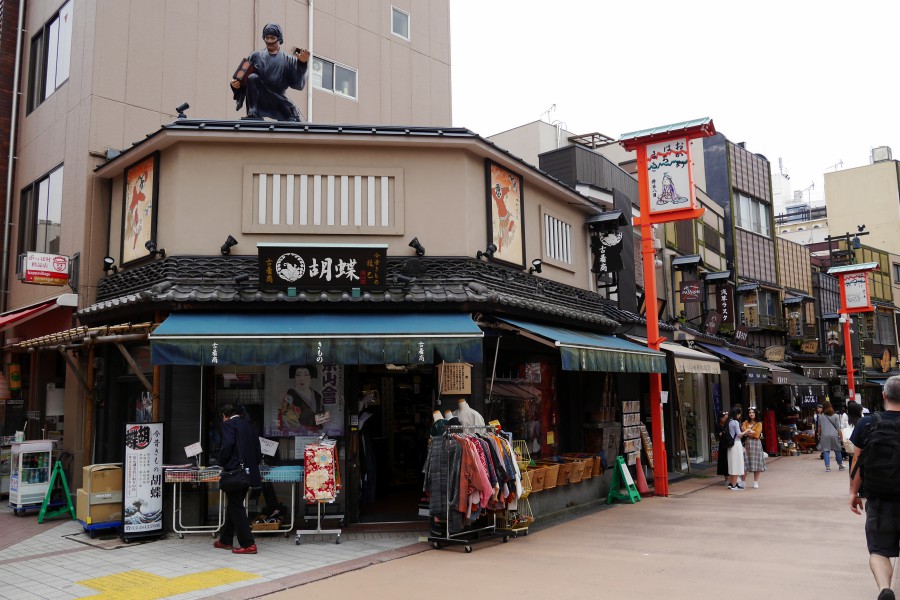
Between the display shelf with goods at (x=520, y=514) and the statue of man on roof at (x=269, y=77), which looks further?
the statue of man on roof at (x=269, y=77)

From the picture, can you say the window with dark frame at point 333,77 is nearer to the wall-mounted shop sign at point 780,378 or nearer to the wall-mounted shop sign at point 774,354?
the wall-mounted shop sign at point 780,378

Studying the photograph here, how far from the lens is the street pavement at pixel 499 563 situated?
7.65 meters

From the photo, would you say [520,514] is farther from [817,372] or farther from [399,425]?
[817,372]

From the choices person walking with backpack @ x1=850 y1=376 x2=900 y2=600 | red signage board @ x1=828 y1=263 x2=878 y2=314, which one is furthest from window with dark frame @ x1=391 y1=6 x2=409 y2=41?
red signage board @ x1=828 y1=263 x2=878 y2=314

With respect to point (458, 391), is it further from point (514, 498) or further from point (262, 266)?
point (262, 266)

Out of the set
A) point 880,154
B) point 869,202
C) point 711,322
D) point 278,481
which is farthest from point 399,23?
point 880,154

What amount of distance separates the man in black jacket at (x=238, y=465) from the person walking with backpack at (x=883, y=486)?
281 inches

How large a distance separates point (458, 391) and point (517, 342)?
2415 millimetres

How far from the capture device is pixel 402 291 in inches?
440

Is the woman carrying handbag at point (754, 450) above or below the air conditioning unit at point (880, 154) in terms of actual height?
below

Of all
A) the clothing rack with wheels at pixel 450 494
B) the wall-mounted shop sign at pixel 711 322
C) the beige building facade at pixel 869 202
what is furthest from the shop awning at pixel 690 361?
the beige building facade at pixel 869 202

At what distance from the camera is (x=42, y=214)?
601 inches

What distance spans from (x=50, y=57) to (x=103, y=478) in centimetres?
1035

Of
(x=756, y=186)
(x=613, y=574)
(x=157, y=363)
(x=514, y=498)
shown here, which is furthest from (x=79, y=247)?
(x=756, y=186)
